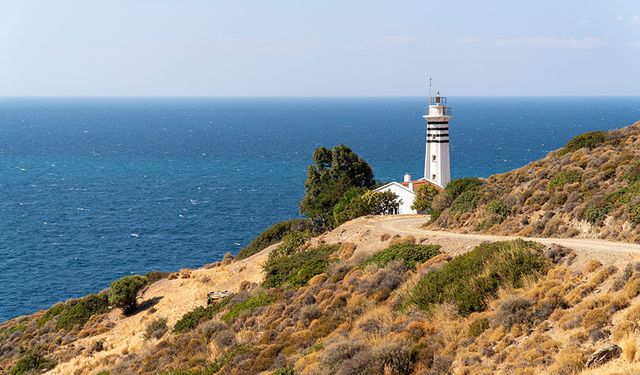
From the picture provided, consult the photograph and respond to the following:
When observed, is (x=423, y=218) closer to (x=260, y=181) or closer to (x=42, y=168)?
(x=260, y=181)

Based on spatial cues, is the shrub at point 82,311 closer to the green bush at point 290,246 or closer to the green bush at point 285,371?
the green bush at point 290,246

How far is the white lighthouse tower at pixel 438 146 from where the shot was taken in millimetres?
64500

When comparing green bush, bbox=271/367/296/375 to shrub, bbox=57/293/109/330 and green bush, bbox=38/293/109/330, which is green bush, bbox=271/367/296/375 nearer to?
green bush, bbox=38/293/109/330

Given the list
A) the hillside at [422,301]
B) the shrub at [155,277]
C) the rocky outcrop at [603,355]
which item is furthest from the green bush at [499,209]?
the shrub at [155,277]

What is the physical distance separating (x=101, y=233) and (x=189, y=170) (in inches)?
2175

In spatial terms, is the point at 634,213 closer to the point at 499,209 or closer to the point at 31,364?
the point at 499,209

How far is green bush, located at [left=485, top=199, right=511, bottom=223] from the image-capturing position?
37.2 meters

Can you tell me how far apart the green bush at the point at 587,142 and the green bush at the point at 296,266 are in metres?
15.0

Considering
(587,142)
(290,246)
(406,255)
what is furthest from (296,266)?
(587,142)

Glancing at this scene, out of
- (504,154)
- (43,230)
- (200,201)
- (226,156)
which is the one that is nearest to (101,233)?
(43,230)

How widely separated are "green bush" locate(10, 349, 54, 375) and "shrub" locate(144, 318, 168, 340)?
453 centimetres

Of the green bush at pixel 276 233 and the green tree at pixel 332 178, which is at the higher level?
the green tree at pixel 332 178

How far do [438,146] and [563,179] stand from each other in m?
28.9

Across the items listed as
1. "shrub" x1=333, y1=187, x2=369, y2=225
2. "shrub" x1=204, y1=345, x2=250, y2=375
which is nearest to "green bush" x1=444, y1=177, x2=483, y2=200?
"shrub" x1=333, y1=187, x2=369, y2=225
